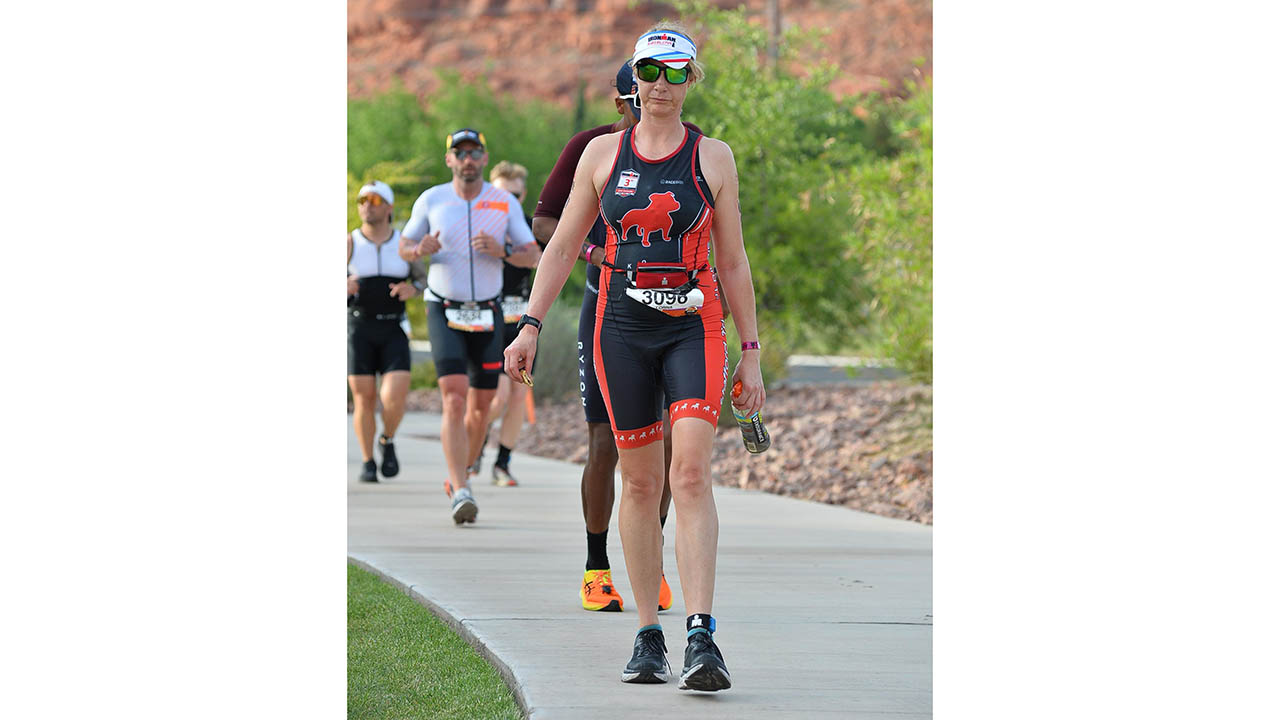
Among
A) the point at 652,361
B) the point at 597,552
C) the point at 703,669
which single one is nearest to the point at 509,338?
the point at 597,552

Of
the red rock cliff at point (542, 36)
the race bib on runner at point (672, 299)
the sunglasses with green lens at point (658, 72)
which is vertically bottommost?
the race bib on runner at point (672, 299)

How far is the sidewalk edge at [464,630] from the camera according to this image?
196 inches

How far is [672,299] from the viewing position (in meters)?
5.27

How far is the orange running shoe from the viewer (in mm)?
6469

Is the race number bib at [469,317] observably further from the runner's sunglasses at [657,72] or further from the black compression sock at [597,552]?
the runner's sunglasses at [657,72]

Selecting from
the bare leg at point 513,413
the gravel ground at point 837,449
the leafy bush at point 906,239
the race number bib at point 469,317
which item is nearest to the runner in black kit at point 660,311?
the race number bib at point 469,317

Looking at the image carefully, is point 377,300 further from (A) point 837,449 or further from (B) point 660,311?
(B) point 660,311

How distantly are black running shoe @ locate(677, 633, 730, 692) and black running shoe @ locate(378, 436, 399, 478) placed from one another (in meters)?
6.85

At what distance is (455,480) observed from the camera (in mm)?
9133

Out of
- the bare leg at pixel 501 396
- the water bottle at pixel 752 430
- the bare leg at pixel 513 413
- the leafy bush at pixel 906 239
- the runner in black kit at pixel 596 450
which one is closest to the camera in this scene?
the water bottle at pixel 752 430

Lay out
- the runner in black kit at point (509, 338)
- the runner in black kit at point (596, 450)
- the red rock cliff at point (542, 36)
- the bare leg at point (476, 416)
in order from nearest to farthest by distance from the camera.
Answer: the runner in black kit at point (596, 450) < the bare leg at point (476, 416) < the runner in black kit at point (509, 338) < the red rock cliff at point (542, 36)
